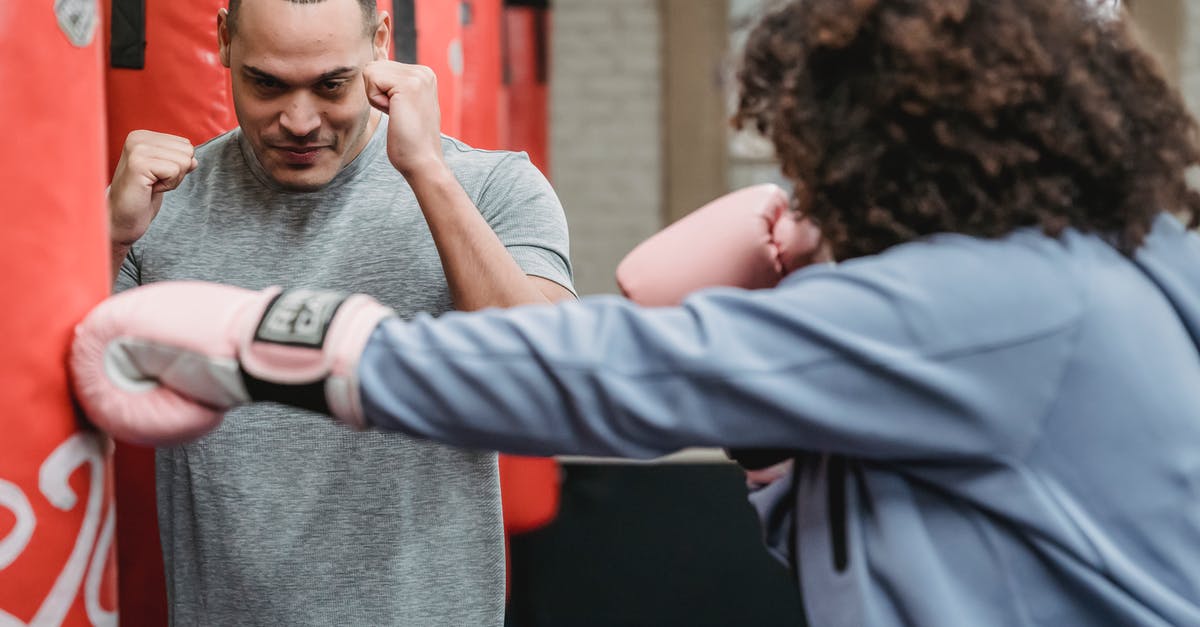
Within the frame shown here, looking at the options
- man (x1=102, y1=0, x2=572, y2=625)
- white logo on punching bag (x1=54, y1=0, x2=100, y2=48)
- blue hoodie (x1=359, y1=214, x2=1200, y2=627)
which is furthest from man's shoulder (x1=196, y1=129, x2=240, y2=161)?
blue hoodie (x1=359, y1=214, x2=1200, y2=627)

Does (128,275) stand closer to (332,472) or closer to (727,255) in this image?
(332,472)

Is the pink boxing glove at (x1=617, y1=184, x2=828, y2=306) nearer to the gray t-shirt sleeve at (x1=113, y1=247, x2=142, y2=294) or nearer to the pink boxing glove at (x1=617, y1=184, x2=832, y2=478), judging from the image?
the pink boxing glove at (x1=617, y1=184, x2=832, y2=478)

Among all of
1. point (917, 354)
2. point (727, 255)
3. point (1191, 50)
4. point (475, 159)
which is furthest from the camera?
point (1191, 50)

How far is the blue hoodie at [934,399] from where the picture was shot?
2.08 feet

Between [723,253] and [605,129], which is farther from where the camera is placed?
[605,129]

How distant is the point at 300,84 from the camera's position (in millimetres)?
1100

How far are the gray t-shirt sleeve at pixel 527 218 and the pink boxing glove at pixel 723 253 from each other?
0.72ft

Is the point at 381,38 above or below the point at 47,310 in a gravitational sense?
above

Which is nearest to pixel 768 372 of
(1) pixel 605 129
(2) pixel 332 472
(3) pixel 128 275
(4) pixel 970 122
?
(4) pixel 970 122

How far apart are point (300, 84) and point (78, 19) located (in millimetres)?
403

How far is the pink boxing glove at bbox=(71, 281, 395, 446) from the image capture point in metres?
0.65

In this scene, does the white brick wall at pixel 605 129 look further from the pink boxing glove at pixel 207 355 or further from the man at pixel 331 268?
the pink boxing glove at pixel 207 355

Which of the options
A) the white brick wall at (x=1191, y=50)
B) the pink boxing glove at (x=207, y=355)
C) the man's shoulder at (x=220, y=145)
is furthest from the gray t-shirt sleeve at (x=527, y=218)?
the white brick wall at (x=1191, y=50)

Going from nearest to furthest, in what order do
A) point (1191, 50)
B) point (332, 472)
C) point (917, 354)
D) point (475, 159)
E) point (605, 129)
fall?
1. point (917, 354)
2. point (332, 472)
3. point (475, 159)
4. point (1191, 50)
5. point (605, 129)
